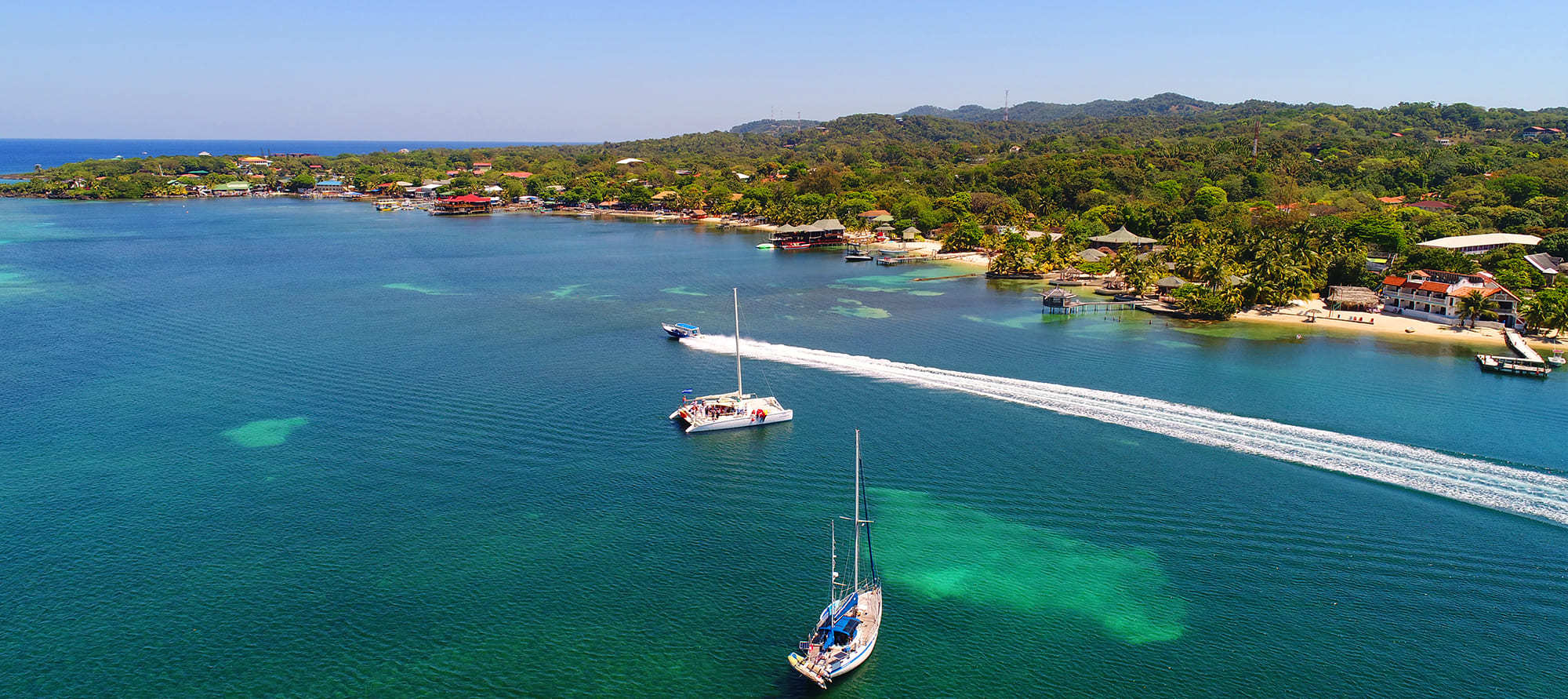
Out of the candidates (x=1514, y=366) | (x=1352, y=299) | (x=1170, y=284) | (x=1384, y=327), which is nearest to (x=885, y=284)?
(x=1170, y=284)

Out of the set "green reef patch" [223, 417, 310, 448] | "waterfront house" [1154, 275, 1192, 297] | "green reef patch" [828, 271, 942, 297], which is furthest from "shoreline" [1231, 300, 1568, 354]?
"green reef patch" [223, 417, 310, 448]

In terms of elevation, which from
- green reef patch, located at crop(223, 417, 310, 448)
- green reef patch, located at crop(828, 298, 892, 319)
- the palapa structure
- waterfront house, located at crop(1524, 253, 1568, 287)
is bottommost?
green reef patch, located at crop(223, 417, 310, 448)

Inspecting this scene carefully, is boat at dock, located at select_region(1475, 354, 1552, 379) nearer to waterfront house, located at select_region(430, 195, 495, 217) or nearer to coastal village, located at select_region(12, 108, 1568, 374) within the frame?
coastal village, located at select_region(12, 108, 1568, 374)

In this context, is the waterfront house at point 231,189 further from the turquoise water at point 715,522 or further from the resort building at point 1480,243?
the resort building at point 1480,243

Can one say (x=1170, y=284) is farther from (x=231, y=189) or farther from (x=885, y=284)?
(x=231, y=189)

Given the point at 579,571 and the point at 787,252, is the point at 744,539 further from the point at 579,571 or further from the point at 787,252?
the point at 787,252

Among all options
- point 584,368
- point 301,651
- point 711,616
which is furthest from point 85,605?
point 584,368

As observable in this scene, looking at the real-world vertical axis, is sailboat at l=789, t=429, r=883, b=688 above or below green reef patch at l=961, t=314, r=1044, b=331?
below
